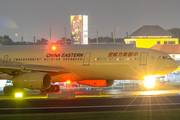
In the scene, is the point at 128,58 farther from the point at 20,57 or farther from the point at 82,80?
the point at 20,57

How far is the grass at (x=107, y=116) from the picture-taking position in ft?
41.6

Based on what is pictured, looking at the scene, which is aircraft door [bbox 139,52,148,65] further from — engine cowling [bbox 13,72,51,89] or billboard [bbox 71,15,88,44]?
billboard [bbox 71,15,88,44]

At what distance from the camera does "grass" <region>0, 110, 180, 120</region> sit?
1269 cm

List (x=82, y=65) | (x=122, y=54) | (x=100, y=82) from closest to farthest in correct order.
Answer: (x=122, y=54) < (x=82, y=65) < (x=100, y=82)

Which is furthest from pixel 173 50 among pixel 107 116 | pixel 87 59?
pixel 107 116

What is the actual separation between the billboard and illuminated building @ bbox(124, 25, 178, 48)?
28801 millimetres

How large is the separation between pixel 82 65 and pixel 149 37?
91503 mm

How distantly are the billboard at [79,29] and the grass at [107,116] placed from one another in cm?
6911

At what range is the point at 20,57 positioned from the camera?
1091 inches

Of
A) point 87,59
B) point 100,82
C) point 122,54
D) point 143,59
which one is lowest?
point 100,82

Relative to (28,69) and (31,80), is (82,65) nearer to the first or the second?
(28,69)

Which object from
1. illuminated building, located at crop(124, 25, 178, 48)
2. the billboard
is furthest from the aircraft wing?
illuminated building, located at crop(124, 25, 178, 48)

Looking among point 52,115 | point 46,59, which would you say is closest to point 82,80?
point 46,59

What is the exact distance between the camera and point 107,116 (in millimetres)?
13062
